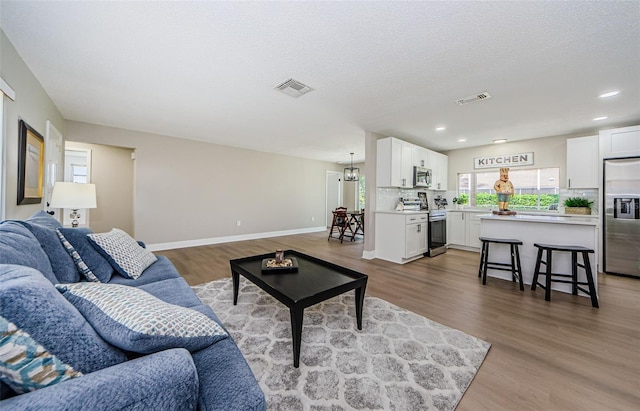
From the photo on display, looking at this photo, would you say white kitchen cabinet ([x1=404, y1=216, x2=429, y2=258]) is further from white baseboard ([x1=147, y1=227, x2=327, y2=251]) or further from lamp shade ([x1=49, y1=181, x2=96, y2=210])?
lamp shade ([x1=49, y1=181, x2=96, y2=210])

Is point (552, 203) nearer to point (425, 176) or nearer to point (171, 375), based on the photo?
point (425, 176)

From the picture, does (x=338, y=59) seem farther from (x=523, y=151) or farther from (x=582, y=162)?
(x=523, y=151)

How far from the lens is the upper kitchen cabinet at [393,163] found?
452 cm

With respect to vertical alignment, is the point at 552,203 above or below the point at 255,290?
above

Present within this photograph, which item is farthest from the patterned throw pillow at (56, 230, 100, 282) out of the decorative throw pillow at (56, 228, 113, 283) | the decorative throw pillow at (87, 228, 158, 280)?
the decorative throw pillow at (87, 228, 158, 280)

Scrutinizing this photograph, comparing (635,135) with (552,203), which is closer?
(635,135)

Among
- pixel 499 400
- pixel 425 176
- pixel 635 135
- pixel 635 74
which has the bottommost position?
pixel 499 400

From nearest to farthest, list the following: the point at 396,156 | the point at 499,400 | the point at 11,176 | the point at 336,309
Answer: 1. the point at 499,400
2. the point at 11,176
3. the point at 336,309
4. the point at 396,156

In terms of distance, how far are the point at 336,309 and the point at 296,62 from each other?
96.2 inches

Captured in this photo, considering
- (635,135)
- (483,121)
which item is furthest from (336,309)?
(635,135)

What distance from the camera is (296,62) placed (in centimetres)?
232

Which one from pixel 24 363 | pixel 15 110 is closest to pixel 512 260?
pixel 24 363

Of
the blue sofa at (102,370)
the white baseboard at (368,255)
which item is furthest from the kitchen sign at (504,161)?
the blue sofa at (102,370)

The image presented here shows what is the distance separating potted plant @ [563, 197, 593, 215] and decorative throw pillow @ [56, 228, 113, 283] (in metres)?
6.45
